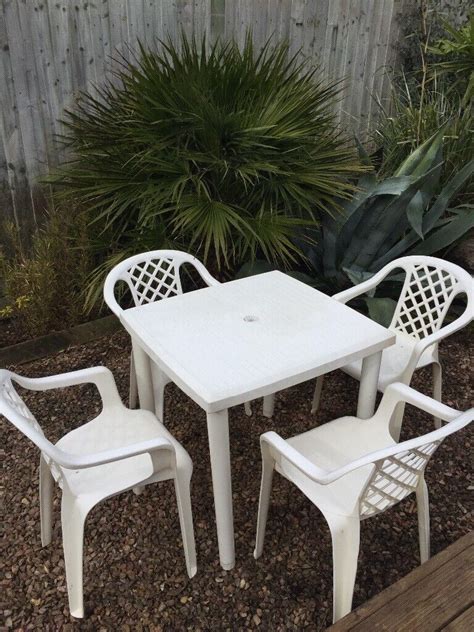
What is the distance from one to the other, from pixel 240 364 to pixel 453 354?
1.89m

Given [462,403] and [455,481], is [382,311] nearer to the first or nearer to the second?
[462,403]

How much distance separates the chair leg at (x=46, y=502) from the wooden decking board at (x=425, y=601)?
1002 mm

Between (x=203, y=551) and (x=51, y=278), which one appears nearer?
(x=203, y=551)

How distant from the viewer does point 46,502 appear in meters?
1.70

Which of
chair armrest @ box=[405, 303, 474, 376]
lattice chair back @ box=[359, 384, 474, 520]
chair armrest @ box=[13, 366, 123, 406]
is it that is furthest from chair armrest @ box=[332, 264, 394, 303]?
chair armrest @ box=[13, 366, 123, 406]

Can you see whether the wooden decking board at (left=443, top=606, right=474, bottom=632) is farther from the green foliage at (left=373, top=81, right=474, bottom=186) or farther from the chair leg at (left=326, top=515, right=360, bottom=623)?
the green foliage at (left=373, top=81, right=474, bottom=186)

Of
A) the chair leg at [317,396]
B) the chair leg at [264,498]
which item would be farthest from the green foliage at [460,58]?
the chair leg at [264,498]

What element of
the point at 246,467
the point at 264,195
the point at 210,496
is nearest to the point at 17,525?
the point at 210,496

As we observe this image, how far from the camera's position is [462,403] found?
2547mm

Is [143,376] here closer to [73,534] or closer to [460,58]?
[73,534]

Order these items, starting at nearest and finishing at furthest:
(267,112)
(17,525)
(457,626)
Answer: (457,626), (17,525), (267,112)

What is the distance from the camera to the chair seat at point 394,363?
2.01 meters

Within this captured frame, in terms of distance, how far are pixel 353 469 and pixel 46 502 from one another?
1086 millimetres

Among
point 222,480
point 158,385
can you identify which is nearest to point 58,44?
point 158,385
